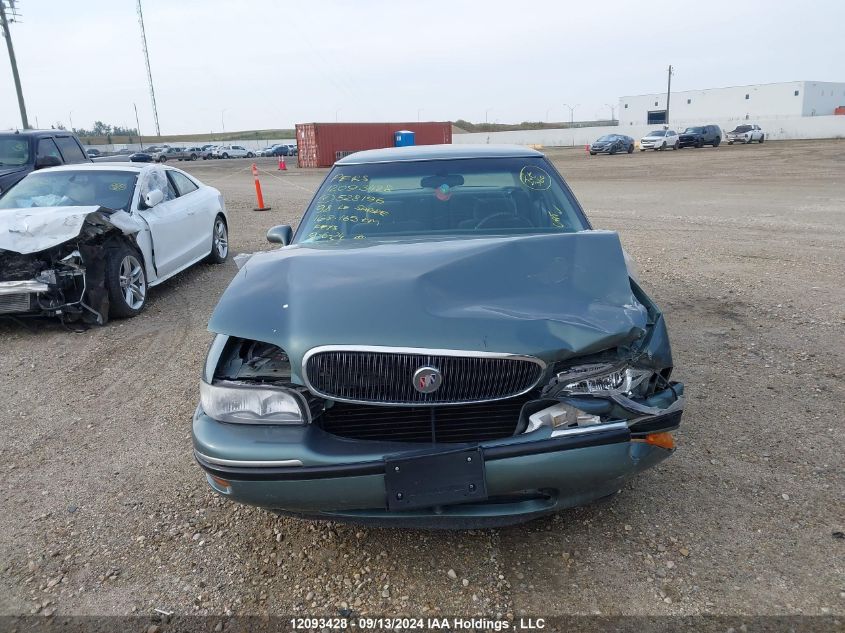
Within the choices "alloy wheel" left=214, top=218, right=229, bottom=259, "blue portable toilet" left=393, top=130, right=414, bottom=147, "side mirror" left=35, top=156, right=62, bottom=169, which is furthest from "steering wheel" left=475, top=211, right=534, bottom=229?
"blue portable toilet" left=393, top=130, right=414, bottom=147

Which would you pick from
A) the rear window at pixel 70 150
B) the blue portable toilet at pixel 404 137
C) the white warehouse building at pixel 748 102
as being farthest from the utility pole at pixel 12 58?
the white warehouse building at pixel 748 102

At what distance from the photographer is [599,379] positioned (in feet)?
8.30

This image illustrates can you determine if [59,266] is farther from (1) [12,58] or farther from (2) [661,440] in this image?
(1) [12,58]

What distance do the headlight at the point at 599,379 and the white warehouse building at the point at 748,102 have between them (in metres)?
74.8

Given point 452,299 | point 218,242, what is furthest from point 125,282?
point 452,299

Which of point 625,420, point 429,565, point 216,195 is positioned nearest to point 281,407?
point 429,565

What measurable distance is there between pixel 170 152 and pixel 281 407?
6646 centimetres

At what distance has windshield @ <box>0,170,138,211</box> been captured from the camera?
6.86 metres

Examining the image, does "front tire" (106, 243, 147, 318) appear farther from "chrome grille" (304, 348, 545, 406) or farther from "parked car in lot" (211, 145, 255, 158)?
"parked car in lot" (211, 145, 255, 158)

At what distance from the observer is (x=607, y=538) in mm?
2822

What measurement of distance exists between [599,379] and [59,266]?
5453mm

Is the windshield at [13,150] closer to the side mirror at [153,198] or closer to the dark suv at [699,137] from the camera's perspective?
the side mirror at [153,198]

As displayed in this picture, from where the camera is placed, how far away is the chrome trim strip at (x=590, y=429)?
2385mm

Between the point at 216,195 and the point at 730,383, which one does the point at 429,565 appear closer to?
the point at 730,383
